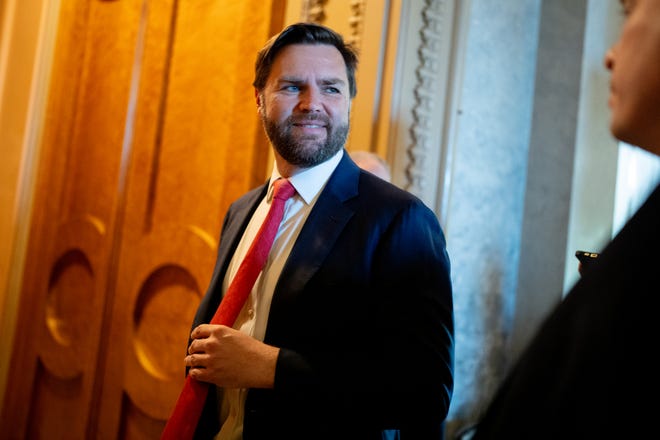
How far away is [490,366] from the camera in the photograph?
1.99m

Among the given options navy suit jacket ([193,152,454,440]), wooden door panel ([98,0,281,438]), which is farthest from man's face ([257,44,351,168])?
wooden door panel ([98,0,281,438])

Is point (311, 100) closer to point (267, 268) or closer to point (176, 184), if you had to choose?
point (267, 268)

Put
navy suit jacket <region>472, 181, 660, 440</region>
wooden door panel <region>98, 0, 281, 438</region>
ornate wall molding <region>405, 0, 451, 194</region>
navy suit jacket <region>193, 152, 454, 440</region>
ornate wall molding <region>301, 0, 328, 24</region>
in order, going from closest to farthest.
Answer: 1. navy suit jacket <region>472, 181, 660, 440</region>
2. navy suit jacket <region>193, 152, 454, 440</region>
3. ornate wall molding <region>405, 0, 451, 194</region>
4. ornate wall molding <region>301, 0, 328, 24</region>
5. wooden door panel <region>98, 0, 281, 438</region>

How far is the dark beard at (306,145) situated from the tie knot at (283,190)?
0.17ft

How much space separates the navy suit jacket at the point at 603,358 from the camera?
0.40 metres

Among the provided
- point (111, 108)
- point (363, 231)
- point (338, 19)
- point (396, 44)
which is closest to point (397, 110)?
point (396, 44)

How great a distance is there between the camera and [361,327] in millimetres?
1124

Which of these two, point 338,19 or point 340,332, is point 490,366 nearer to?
point 340,332

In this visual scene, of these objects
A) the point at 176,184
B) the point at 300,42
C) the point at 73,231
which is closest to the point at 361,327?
the point at 300,42

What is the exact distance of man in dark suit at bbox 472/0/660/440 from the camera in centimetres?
40

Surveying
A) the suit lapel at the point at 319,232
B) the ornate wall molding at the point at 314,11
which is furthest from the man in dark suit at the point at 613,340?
the ornate wall molding at the point at 314,11

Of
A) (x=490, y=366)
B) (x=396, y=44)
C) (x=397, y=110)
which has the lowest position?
(x=490, y=366)

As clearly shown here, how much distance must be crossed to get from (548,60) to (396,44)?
0.72 m

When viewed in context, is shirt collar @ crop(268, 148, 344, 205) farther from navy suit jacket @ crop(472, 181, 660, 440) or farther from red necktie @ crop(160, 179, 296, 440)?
navy suit jacket @ crop(472, 181, 660, 440)
